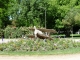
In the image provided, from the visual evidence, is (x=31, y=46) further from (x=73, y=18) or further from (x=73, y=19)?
(x=73, y=18)

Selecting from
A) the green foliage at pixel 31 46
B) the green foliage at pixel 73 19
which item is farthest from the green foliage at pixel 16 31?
the green foliage at pixel 31 46

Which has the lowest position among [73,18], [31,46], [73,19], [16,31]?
[16,31]

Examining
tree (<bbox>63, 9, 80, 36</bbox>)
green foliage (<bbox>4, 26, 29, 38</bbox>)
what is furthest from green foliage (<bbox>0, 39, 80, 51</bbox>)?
tree (<bbox>63, 9, 80, 36</bbox>)

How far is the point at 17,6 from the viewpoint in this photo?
243ft

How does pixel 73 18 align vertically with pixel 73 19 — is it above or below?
above

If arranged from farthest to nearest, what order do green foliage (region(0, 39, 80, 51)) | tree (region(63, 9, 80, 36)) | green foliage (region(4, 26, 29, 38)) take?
tree (region(63, 9, 80, 36)) → green foliage (region(4, 26, 29, 38)) → green foliage (region(0, 39, 80, 51))

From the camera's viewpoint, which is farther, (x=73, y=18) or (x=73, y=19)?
(x=73, y=18)

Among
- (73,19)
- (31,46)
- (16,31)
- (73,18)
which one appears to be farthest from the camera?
(73,18)

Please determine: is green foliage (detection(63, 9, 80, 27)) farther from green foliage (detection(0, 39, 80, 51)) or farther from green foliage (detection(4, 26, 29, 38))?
green foliage (detection(0, 39, 80, 51))

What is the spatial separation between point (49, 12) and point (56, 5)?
10.3ft

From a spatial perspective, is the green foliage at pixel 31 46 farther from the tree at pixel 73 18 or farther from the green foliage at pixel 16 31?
the tree at pixel 73 18

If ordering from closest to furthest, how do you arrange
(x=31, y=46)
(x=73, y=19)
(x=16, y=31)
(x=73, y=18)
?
(x=31, y=46) → (x=16, y=31) → (x=73, y=19) → (x=73, y=18)

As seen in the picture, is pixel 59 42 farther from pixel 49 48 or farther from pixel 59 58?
pixel 59 58

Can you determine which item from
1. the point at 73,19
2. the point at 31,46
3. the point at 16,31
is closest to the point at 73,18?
the point at 73,19
